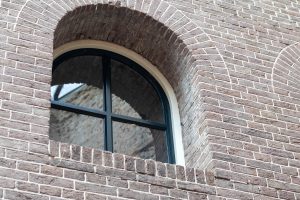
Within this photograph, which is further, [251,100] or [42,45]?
[251,100]

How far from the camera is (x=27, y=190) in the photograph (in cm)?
540

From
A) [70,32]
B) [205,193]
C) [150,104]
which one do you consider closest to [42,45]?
[70,32]

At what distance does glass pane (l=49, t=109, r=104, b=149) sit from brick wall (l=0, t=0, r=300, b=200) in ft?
1.72

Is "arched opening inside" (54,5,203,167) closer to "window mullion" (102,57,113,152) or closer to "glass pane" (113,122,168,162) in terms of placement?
"glass pane" (113,122,168,162)

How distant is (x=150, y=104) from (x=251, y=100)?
1068mm

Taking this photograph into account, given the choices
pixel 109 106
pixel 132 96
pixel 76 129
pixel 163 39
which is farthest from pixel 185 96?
pixel 76 129

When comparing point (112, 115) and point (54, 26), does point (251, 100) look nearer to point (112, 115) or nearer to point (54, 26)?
point (112, 115)

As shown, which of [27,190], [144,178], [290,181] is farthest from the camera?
[290,181]

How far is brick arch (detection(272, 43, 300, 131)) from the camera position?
716cm

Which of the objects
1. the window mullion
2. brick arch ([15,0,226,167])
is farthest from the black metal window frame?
brick arch ([15,0,226,167])

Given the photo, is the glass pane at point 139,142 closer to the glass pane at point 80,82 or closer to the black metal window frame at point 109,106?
the black metal window frame at point 109,106

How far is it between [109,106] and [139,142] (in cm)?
47

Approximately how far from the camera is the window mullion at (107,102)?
260 inches

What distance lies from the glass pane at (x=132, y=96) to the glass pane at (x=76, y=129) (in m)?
0.33
